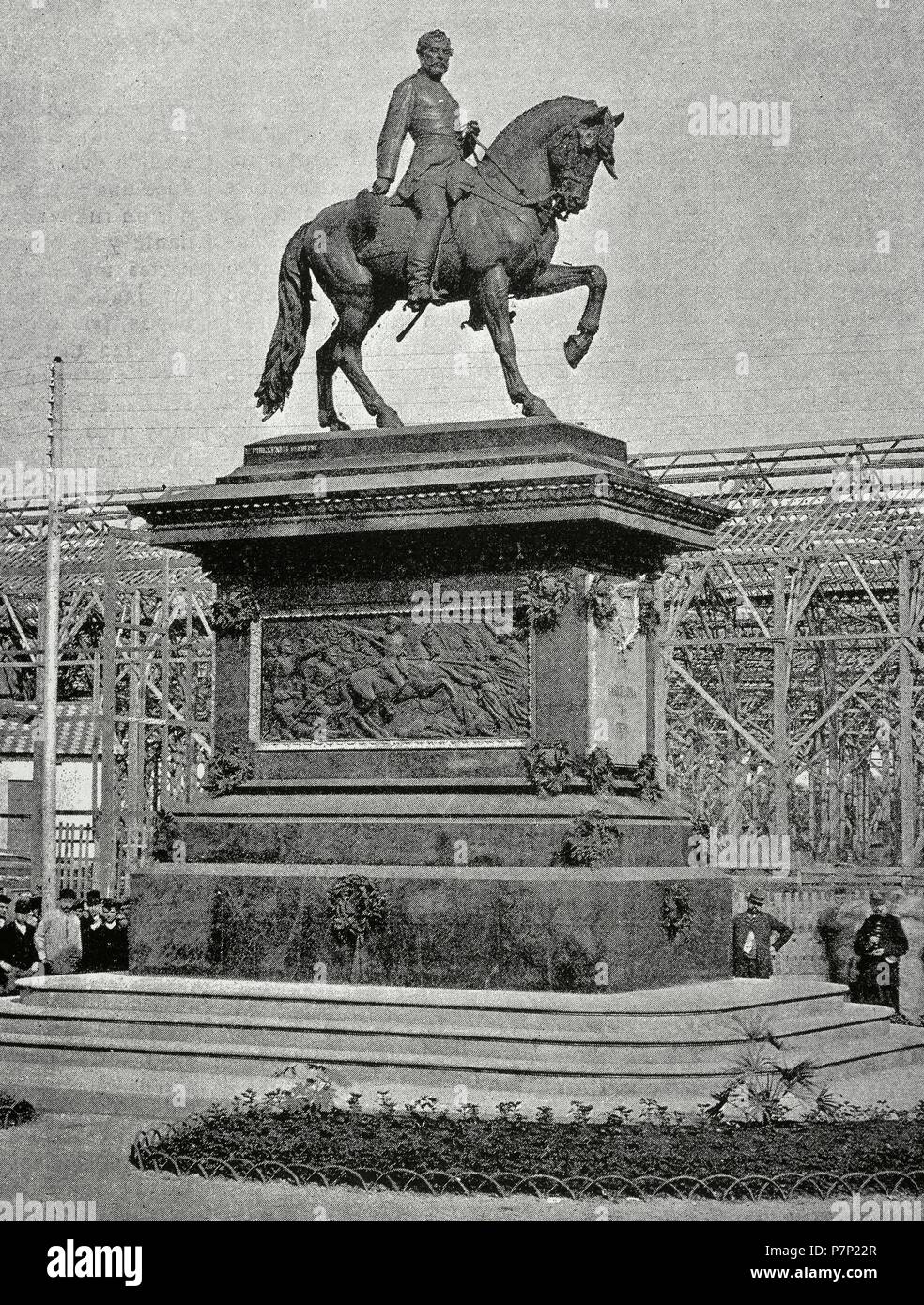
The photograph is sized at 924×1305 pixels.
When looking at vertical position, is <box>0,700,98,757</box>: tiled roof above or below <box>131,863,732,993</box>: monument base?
above

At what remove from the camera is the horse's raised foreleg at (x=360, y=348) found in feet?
60.9

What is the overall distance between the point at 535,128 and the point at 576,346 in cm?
181

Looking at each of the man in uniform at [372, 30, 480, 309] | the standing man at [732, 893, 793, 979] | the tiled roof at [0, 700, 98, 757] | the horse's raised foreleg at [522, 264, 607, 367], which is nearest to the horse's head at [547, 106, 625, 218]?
the horse's raised foreleg at [522, 264, 607, 367]

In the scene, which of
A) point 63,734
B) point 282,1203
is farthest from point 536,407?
point 63,734

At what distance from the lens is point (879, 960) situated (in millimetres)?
20984

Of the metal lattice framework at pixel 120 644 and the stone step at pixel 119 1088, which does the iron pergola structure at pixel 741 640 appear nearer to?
the metal lattice framework at pixel 120 644

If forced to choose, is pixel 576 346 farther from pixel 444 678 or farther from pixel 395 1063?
pixel 395 1063

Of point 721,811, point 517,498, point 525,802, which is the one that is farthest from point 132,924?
point 721,811

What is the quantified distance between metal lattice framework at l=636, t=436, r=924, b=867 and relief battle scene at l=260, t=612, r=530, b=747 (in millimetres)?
17533

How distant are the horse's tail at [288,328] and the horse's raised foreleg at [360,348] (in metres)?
0.41

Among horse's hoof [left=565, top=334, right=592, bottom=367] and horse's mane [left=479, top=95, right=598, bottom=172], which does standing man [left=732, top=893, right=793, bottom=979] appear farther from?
horse's mane [left=479, top=95, right=598, bottom=172]

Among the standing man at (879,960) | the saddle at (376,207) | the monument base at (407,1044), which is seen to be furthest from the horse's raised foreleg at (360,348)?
the standing man at (879,960)

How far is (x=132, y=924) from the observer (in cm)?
1755

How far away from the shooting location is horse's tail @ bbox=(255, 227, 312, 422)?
1883 centimetres
